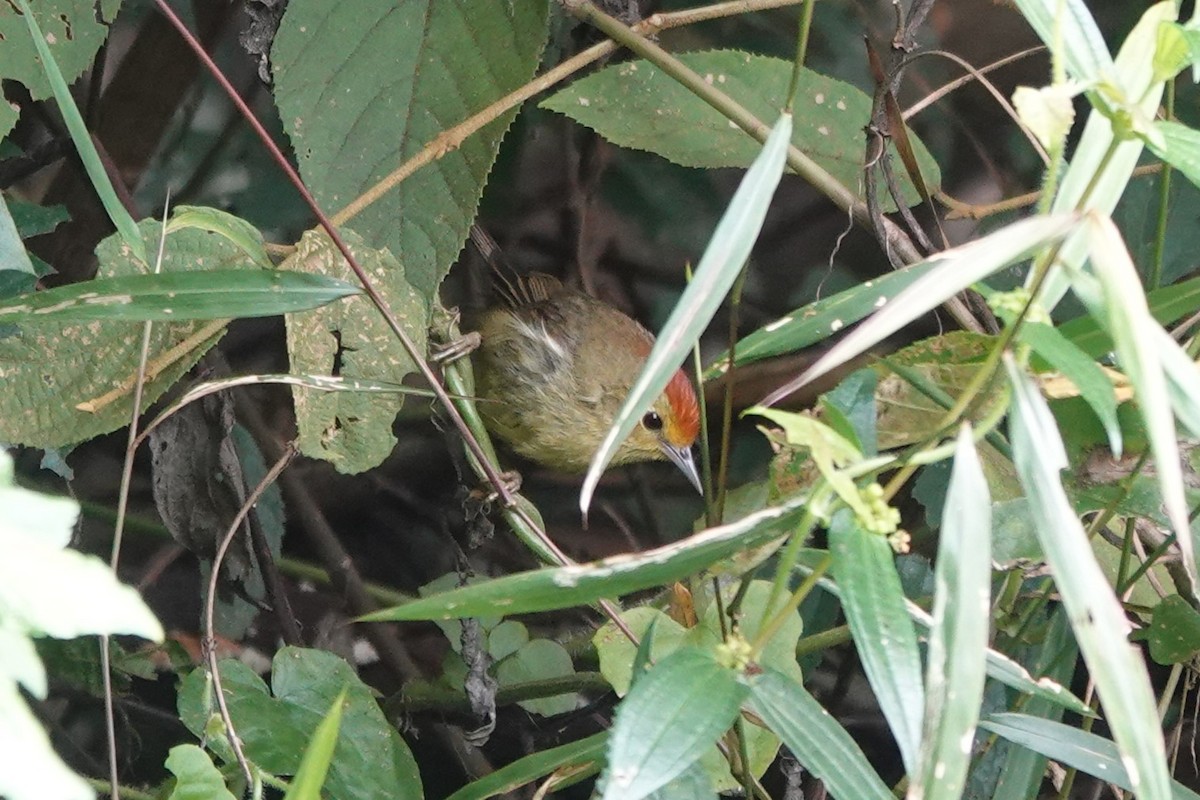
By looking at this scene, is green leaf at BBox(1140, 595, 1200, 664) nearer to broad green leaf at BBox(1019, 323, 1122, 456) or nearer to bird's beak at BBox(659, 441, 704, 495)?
broad green leaf at BBox(1019, 323, 1122, 456)

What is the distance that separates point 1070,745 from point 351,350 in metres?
0.84

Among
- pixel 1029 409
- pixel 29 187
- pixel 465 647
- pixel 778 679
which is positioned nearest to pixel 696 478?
pixel 465 647

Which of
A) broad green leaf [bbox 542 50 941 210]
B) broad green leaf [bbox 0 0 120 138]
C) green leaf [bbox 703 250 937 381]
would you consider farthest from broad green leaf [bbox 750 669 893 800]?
broad green leaf [bbox 0 0 120 138]

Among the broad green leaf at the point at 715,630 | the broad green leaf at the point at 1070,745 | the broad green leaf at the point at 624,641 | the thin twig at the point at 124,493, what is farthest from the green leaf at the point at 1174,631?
the thin twig at the point at 124,493

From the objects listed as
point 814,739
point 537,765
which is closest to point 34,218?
point 537,765

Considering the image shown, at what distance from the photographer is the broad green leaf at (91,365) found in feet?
4.14

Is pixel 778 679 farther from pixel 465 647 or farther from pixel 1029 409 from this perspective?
pixel 465 647

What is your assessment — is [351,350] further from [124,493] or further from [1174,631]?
[1174,631]

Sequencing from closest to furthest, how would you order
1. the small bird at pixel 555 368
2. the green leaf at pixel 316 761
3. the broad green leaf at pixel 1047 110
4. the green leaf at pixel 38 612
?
1. the green leaf at pixel 38 612
2. the broad green leaf at pixel 1047 110
3. the green leaf at pixel 316 761
4. the small bird at pixel 555 368

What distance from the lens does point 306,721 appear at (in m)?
1.33

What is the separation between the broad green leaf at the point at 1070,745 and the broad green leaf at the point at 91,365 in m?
0.88

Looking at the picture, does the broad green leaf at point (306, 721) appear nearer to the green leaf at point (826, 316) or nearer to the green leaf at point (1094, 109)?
the green leaf at point (826, 316)

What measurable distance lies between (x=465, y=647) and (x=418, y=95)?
693 mm

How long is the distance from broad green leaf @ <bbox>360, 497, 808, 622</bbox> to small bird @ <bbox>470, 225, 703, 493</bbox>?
1616 millimetres
